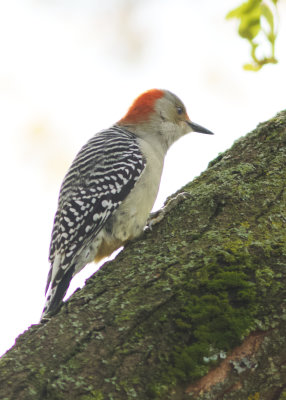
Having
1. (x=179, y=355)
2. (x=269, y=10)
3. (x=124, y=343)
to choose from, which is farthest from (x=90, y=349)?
(x=269, y=10)

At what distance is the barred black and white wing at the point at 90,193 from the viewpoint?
4742mm

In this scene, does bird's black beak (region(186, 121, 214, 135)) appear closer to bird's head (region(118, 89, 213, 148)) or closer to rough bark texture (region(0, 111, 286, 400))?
bird's head (region(118, 89, 213, 148))

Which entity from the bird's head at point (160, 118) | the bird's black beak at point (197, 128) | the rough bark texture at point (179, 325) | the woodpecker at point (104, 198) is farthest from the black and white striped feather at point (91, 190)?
the rough bark texture at point (179, 325)

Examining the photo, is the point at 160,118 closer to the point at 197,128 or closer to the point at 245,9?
the point at 197,128

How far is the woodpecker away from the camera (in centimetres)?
473

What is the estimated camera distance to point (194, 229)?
3.41 m

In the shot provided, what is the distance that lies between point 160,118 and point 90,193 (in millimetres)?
1798

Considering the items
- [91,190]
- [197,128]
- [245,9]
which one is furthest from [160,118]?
[245,9]

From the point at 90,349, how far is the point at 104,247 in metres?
2.53

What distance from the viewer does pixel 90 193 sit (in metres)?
5.13

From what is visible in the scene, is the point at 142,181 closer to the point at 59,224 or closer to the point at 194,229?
the point at 59,224

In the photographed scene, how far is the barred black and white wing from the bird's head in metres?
0.52

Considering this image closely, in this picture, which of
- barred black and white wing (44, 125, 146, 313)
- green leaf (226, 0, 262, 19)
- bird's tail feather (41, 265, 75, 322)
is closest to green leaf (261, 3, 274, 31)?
green leaf (226, 0, 262, 19)

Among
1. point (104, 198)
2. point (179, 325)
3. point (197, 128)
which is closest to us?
point (179, 325)
